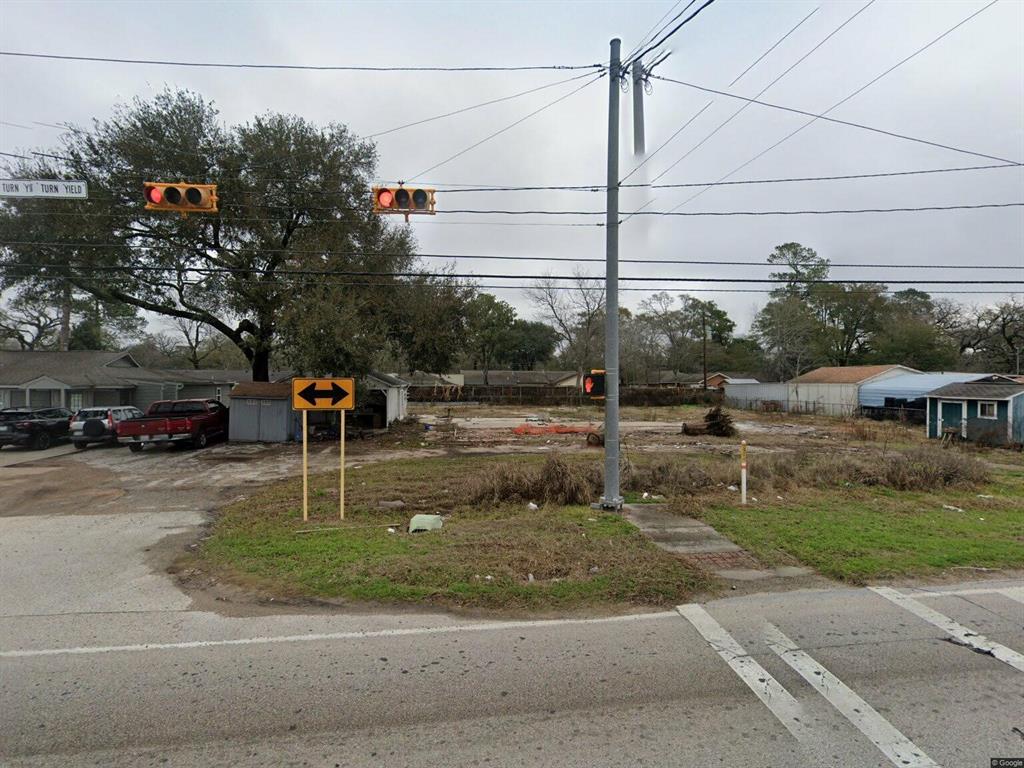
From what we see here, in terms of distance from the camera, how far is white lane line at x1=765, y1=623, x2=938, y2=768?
3080 mm

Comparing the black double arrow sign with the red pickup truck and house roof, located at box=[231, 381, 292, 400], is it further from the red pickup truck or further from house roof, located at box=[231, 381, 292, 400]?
house roof, located at box=[231, 381, 292, 400]

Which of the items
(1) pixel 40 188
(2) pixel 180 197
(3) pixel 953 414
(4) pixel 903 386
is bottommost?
(3) pixel 953 414

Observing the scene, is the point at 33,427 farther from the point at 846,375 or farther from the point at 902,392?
the point at 846,375

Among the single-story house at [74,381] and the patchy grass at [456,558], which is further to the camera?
the single-story house at [74,381]

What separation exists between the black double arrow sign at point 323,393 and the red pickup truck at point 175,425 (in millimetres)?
13751

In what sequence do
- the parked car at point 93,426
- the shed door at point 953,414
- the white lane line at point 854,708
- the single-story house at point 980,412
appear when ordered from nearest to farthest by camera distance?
the white lane line at point 854,708 → the parked car at point 93,426 → the single-story house at point 980,412 → the shed door at point 953,414

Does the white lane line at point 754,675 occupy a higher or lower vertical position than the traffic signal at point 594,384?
lower

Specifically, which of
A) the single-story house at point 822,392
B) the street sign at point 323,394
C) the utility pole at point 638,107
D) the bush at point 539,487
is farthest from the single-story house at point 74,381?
the single-story house at point 822,392

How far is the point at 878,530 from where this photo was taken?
319 inches

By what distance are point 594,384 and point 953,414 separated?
2378 centimetres

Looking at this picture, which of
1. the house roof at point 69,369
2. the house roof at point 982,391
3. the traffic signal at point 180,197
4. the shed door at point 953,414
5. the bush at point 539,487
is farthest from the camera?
the house roof at point 69,369

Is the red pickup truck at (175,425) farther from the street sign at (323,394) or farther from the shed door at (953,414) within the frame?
the shed door at (953,414)

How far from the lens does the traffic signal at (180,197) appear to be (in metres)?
7.53

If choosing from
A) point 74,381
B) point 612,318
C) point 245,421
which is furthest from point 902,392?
point 74,381
